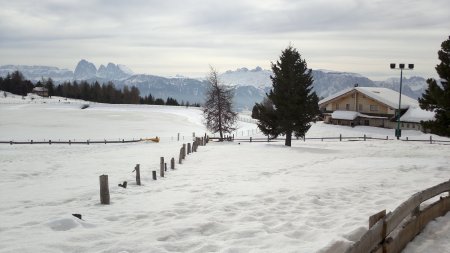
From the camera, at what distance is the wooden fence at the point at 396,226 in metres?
6.40

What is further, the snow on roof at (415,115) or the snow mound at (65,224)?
the snow on roof at (415,115)

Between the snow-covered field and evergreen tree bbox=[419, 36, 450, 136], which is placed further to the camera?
evergreen tree bbox=[419, 36, 450, 136]

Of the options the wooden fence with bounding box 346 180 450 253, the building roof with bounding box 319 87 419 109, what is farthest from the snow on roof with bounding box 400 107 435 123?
the wooden fence with bounding box 346 180 450 253

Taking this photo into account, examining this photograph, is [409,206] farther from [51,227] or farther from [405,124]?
[405,124]

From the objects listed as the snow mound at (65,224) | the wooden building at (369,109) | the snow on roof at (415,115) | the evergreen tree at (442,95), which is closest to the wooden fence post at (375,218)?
the snow mound at (65,224)

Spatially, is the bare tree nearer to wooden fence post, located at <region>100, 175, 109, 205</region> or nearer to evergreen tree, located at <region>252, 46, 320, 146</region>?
evergreen tree, located at <region>252, 46, 320, 146</region>

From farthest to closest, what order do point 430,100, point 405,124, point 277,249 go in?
point 405,124 < point 430,100 < point 277,249

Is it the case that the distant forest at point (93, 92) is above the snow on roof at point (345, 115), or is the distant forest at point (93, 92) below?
above

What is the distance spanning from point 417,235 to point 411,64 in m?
46.7

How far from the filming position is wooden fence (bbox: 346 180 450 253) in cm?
640

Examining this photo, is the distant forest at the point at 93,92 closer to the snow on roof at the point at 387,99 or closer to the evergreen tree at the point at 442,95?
the snow on roof at the point at 387,99

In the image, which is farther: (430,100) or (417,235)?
(430,100)

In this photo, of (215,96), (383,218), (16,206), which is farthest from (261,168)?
(215,96)

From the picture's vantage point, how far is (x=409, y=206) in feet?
26.7
